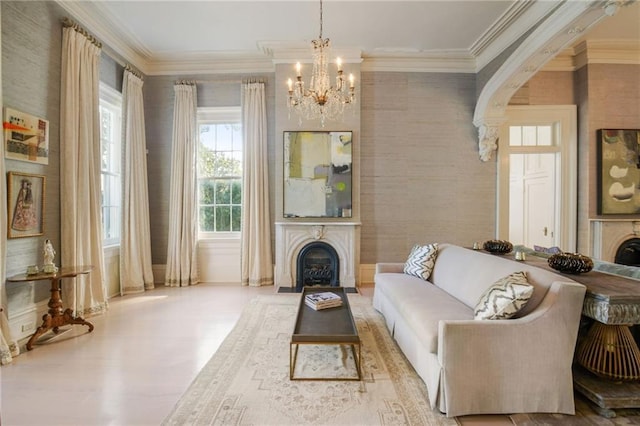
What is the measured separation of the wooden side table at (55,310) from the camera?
278 cm

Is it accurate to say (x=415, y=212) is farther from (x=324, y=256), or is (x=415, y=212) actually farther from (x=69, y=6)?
(x=69, y=6)

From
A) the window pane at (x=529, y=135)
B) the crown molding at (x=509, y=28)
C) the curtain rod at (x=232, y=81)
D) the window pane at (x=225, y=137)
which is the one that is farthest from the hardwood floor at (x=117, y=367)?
the window pane at (x=529, y=135)

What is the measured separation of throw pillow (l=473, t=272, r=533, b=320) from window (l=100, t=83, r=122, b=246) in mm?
4797

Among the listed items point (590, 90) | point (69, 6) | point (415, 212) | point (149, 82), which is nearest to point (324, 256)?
point (415, 212)

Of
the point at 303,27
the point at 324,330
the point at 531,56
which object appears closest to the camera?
the point at 324,330

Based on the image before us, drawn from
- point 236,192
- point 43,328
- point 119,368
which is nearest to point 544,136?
point 236,192

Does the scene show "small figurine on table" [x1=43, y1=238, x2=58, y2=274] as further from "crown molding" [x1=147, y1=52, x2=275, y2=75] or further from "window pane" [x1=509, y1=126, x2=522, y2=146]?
"window pane" [x1=509, y1=126, x2=522, y2=146]

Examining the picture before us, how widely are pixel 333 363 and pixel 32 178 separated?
3.41 metres

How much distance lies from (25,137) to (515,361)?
4507 mm

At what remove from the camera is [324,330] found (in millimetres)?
2262

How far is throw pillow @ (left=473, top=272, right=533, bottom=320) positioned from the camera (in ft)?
6.28

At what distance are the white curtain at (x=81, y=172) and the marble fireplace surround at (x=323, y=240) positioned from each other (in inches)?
92.8

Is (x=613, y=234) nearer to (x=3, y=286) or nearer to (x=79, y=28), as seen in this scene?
(x=3, y=286)

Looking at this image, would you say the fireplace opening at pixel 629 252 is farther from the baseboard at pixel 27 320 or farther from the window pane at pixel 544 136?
the baseboard at pixel 27 320
